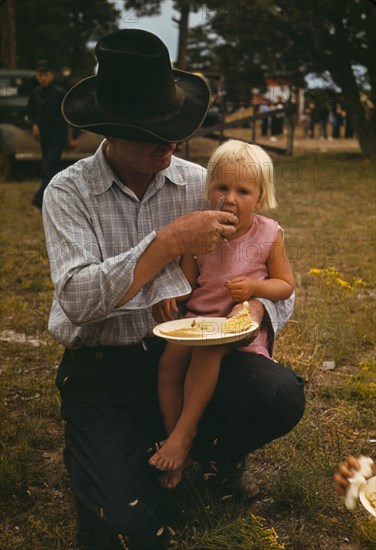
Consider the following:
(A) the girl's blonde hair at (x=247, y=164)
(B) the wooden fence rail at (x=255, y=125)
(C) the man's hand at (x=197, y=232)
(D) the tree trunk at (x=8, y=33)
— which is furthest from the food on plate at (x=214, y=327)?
(D) the tree trunk at (x=8, y=33)

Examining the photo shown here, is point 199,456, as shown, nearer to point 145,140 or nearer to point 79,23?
point 145,140

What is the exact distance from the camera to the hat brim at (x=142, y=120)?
9.58ft

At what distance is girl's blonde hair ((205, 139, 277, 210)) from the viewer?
3.15 m

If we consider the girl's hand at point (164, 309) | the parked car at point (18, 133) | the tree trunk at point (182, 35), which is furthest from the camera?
the tree trunk at point (182, 35)

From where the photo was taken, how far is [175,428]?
3018mm

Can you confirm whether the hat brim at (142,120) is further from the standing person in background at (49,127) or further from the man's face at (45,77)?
the standing person in background at (49,127)

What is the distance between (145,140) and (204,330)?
70cm

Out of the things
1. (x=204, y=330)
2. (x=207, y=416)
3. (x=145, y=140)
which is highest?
(x=145, y=140)

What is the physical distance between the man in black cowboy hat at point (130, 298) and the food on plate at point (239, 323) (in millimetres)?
155

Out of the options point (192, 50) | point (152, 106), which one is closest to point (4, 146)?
point (152, 106)

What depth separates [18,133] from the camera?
14477mm

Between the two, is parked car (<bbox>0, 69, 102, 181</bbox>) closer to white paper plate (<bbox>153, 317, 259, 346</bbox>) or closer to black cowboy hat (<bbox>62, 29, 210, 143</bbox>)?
black cowboy hat (<bbox>62, 29, 210, 143</bbox>)

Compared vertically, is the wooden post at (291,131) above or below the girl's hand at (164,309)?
below

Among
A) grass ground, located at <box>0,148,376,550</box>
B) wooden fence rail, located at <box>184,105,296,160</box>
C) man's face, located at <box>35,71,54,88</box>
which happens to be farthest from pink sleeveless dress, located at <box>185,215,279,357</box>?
wooden fence rail, located at <box>184,105,296,160</box>
